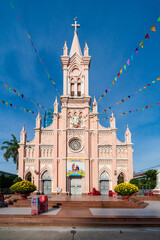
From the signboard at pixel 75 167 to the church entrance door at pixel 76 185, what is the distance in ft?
2.47

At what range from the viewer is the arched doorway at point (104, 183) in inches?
1138

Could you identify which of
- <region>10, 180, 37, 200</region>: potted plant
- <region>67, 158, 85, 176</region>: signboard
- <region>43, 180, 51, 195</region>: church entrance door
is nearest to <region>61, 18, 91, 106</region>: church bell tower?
<region>67, 158, 85, 176</region>: signboard

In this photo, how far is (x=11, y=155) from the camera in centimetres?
4475

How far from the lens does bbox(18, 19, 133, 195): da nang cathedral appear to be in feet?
95.0

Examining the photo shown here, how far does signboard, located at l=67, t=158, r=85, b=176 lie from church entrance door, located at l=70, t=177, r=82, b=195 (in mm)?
753

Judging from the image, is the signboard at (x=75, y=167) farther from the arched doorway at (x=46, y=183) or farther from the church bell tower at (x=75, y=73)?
the church bell tower at (x=75, y=73)

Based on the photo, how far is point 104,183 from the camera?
95.7ft

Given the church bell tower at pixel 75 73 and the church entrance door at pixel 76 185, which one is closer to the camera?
the church entrance door at pixel 76 185

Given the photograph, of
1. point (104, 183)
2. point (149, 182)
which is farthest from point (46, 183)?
point (149, 182)

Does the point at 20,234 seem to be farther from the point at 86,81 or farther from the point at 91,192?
the point at 86,81

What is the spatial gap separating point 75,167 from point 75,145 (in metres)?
3.19

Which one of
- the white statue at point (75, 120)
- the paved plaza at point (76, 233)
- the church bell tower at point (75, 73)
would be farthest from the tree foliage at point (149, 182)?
the paved plaza at point (76, 233)

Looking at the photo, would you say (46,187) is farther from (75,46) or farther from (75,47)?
(75,46)

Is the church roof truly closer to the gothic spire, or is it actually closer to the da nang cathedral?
the gothic spire
